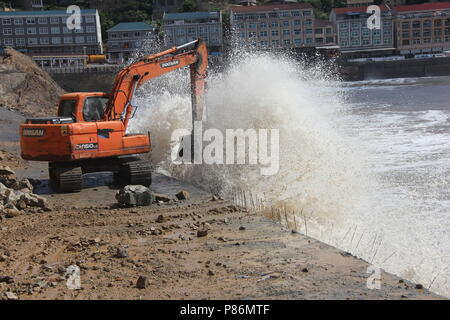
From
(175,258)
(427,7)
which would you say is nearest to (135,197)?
(175,258)

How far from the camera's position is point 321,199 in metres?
11.7

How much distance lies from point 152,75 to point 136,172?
2313 millimetres

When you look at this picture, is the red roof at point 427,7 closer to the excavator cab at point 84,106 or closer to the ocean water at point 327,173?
the ocean water at point 327,173

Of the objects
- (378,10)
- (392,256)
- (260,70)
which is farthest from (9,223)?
(378,10)

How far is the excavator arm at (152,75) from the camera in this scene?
12.4 metres

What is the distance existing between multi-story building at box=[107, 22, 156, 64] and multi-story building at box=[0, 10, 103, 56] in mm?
3200

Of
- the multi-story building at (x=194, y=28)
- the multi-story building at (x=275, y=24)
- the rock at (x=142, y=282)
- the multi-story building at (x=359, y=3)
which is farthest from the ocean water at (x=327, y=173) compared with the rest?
the multi-story building at (x=359, y=3)

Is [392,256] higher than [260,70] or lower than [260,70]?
lower

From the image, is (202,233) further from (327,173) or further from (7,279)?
(327,173)

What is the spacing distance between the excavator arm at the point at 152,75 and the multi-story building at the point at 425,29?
9594 cm

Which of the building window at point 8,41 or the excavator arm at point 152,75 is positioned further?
the building window at point 8,41

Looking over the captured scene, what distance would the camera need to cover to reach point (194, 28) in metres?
99.4

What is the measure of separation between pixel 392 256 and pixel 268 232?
6.50 feet
